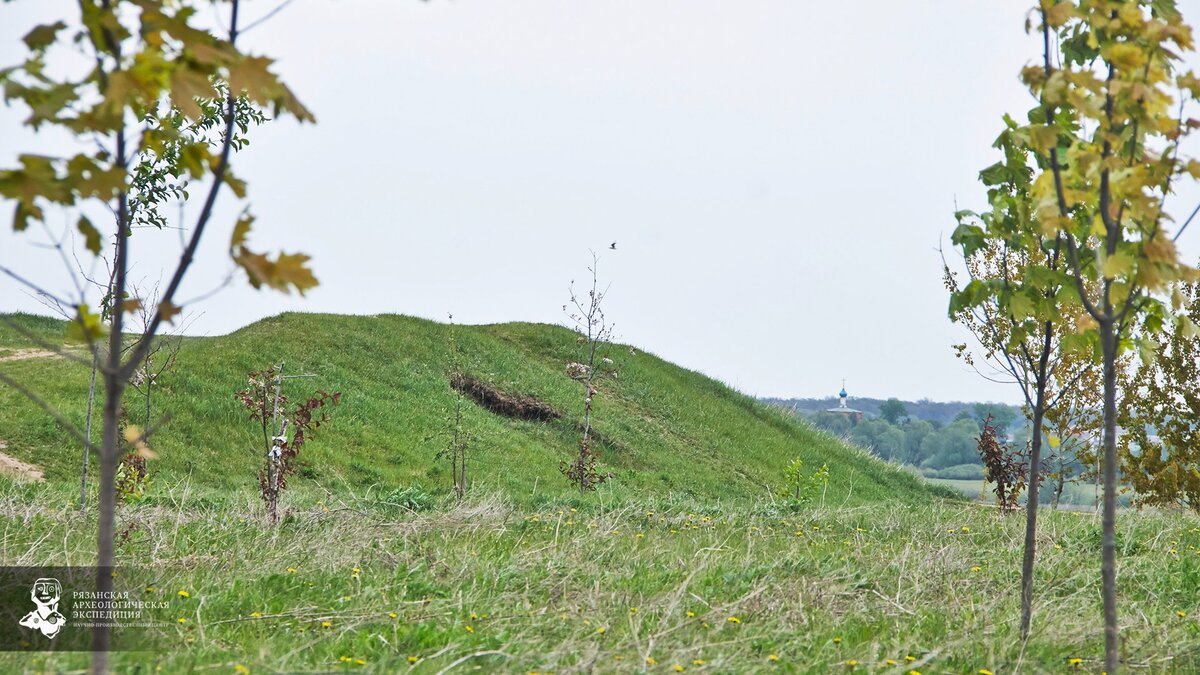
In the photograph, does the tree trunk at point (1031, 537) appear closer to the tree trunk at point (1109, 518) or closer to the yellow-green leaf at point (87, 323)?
the tree trunk at point (1109, 518)

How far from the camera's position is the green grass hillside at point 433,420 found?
14.9 meters

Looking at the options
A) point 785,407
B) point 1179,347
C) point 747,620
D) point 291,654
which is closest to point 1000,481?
point 1179,347

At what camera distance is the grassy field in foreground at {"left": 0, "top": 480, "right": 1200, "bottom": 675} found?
4.21m

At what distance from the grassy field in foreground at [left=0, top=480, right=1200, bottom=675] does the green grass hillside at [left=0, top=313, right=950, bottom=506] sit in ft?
10.1

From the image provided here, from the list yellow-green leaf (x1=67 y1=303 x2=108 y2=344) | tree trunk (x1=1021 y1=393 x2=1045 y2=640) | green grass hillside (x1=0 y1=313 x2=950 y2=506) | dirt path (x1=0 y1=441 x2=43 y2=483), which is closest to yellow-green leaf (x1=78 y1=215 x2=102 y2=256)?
yellow-green leaf (x1=67 y1=303 x2=108 y2=344)

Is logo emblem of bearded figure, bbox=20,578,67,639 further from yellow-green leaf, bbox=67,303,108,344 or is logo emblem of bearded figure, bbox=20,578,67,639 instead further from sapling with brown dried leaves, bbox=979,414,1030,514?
sapling with brown dried leaves, bbox=979,414,1030,514

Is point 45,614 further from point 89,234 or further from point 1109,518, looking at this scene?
point 1109,518

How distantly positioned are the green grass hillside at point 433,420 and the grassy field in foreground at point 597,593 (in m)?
3.07

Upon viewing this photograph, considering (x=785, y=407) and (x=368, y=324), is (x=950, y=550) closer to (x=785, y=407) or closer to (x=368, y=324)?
(x=368, y=324)

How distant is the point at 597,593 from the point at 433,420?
46.4 ft

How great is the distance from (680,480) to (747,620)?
46.9ft

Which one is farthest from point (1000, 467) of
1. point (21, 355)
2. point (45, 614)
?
point (21, 355)

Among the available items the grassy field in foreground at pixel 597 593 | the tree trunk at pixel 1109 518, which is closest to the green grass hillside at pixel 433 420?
the grassy field in foreground at pixel 597 593

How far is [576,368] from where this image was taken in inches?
614
